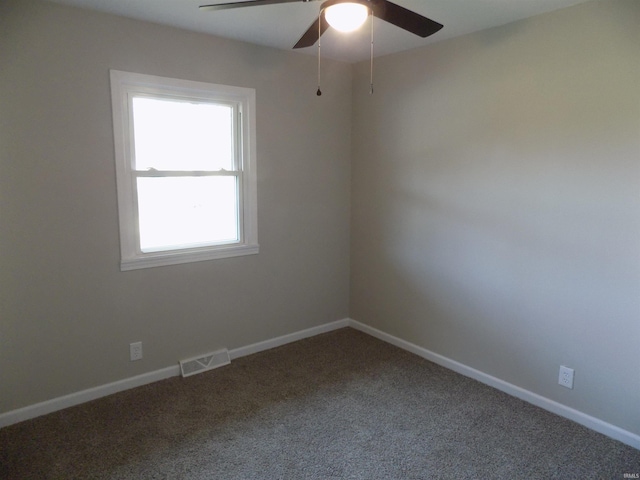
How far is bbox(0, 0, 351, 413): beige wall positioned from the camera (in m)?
2.43

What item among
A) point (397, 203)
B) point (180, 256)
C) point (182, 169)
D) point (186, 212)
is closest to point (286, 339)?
point (180, 256)

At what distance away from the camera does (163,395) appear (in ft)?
9.42

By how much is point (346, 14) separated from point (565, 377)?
7.87 feet

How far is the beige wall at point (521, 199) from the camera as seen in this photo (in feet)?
7.72

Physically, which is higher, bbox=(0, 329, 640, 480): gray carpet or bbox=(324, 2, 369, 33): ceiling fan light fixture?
bbox=(324, 2, 369, 33): ceiling fan light fixture

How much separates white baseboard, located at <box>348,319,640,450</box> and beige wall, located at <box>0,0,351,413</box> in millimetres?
1019

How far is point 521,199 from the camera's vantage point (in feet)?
9.03

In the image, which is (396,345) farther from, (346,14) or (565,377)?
(346,14)

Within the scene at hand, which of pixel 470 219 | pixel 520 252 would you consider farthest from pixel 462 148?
pixel 520 252

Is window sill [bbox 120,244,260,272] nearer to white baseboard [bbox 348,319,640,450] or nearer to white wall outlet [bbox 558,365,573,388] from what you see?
white baseboard [bbox 348,319,640,450]

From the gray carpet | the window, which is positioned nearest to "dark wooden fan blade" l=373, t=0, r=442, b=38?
the window

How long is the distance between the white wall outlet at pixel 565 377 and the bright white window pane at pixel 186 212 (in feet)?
7.86

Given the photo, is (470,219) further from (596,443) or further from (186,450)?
(186,450)

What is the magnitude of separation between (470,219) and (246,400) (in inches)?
77.4
